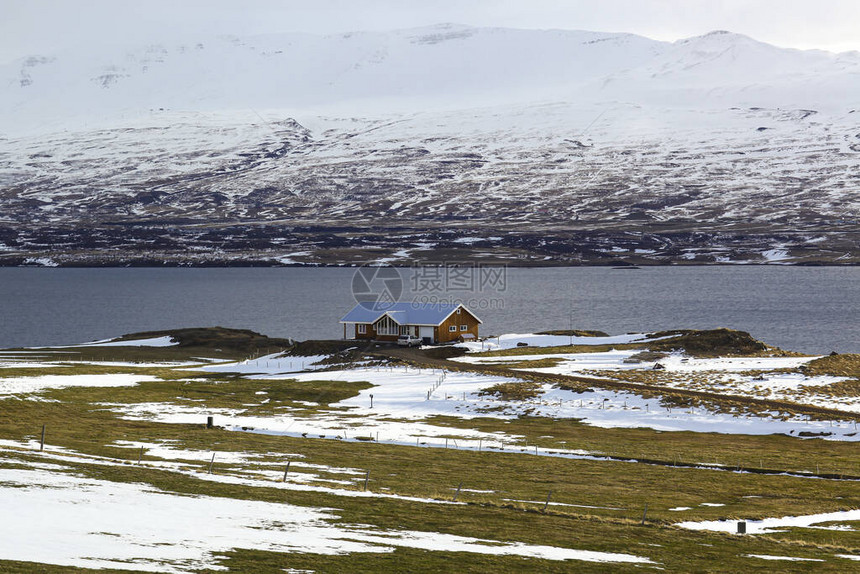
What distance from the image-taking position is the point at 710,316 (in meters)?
181

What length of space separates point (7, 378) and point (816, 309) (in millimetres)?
154269

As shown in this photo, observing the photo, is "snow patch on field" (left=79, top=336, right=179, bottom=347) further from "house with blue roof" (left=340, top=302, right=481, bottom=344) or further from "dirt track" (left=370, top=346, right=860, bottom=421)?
"dirt track" (left=370, top=346, right=860, bottom=421)

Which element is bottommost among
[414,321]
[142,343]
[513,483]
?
[142,343]

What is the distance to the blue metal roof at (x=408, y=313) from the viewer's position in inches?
4626

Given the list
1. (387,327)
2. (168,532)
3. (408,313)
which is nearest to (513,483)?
(168,532)

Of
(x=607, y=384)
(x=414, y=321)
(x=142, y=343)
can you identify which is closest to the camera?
(x=607, y=384)

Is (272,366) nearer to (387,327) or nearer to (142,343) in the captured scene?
(387,327)

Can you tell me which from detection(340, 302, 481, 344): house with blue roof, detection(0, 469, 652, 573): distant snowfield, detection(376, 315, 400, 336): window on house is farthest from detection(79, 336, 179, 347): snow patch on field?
detection(0, 469, 652, 573): distant snowfield

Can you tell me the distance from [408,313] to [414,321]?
243cm

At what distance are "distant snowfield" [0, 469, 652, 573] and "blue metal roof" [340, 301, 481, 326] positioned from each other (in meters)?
78.8

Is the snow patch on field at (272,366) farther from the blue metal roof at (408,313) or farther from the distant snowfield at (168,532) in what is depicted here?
the distant snowfield at (168,532)

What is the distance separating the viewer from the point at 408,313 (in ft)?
392

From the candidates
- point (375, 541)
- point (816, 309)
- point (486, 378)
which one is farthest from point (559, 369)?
point (816, 309)

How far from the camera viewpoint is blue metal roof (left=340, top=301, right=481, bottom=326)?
117494 mm
